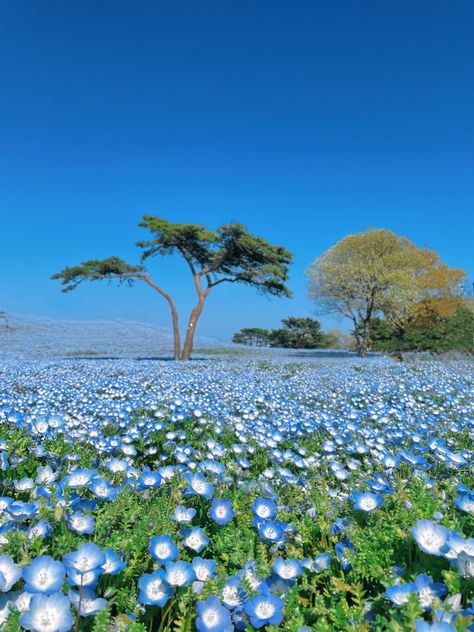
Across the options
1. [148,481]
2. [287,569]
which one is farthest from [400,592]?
[148,481]

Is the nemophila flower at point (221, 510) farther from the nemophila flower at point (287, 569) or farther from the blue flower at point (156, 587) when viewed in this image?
the blue flower at point (156, 587)

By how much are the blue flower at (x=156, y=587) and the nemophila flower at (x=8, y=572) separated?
45 centimetres

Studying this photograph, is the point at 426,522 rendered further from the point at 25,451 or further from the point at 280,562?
the point at 25,451

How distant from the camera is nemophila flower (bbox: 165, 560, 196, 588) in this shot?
1690mm

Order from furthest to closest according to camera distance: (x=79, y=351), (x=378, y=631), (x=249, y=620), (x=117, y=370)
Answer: (x=79, y=351) → (x=117, y=370) → (x=249, y=620) → (x=378, y=631)

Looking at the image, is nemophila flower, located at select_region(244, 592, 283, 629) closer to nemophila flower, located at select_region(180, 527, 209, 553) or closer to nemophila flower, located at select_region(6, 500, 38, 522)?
nemophila flower, located at select_region(180, 527, 209, 553)

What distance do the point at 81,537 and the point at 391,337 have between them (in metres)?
29.0

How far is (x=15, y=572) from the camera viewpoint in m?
1.59

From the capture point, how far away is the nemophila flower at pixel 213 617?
1.55 metres

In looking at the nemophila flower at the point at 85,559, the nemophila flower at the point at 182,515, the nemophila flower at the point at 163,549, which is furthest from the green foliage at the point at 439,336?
the nemophila flower at the point at 85,559

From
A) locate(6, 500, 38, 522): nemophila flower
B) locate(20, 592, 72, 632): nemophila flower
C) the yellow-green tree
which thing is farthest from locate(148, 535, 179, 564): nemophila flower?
the yellow-green tree

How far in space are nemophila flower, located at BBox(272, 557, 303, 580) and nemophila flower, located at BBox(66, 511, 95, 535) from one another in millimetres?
883

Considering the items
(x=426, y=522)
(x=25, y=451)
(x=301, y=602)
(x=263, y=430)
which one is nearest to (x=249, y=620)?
(x=301, y=602)

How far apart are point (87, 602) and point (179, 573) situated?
1.16ft
